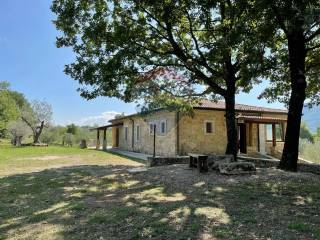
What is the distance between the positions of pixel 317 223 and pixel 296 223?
331 mm

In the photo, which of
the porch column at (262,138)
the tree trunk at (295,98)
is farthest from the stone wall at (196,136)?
the tree trunk at (295,98)

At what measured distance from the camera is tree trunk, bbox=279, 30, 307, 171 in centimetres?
1038

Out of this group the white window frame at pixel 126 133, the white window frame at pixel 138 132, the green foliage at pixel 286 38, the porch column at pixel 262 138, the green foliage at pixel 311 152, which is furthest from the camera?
the white window frame at pixel 126 133

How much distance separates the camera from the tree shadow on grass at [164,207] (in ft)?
15.5

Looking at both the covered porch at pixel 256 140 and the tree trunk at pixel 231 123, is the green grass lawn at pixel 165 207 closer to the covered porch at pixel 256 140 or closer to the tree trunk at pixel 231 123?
the tree trunk at pixel 231 123

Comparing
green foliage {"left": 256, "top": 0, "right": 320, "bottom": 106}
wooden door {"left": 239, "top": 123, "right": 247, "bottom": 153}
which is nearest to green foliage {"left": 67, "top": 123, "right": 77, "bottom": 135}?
wooden door {"left": 239, "top": 123, "right": 247, "bottom": 153}

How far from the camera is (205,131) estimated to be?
→ 841 inches

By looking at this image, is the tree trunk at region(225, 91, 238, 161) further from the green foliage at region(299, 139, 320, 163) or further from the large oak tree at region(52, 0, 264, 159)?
the green foliage at region(299, 139, 320, 163)

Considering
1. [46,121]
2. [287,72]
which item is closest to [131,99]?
[287,72]

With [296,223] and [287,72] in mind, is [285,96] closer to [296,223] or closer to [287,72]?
[287,72]

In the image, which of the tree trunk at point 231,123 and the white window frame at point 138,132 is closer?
the tree trunk at point 231,123

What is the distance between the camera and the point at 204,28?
12.1 metres

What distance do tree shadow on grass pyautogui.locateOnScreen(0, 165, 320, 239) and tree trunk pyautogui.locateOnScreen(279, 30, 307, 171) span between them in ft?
4.80

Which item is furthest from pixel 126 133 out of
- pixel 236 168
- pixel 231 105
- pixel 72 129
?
pixel 72 129
